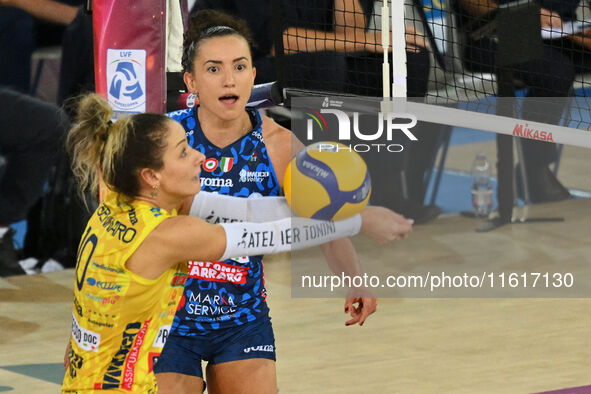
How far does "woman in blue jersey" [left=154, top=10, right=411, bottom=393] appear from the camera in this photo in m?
3.58

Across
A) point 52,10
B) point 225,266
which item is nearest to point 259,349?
point 225,266

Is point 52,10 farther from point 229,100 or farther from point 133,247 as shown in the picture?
point 133,247

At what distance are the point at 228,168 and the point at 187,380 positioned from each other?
746 mm

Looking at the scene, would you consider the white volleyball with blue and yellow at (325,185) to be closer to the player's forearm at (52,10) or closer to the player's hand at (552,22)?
the player's hand at (552,22)

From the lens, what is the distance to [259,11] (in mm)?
7531

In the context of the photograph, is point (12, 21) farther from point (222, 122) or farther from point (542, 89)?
point (222, 122)

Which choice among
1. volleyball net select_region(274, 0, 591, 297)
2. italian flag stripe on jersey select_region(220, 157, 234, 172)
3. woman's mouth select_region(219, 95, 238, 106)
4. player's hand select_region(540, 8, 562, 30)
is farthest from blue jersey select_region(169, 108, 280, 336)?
player's hand select_region(540, 8, 562, 30)

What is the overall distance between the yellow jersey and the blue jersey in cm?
48

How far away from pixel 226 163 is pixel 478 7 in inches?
163

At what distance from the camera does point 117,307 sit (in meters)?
3.04

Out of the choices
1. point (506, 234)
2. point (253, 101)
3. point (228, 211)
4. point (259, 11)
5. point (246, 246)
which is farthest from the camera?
point (506, 234)

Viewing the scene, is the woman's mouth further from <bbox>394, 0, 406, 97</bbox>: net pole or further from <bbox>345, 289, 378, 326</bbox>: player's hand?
<bbox>394, 0, 406, 97</bbox>: net pole

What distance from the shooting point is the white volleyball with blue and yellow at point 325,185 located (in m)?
3.40

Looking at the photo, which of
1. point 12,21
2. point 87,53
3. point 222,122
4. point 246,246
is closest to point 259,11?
point 87,53
